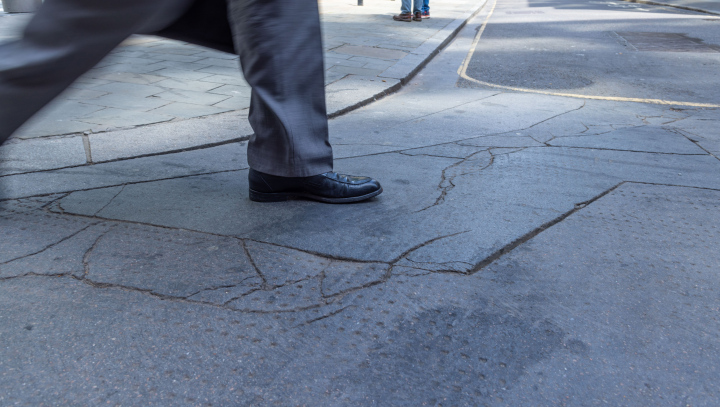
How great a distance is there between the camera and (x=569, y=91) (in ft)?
17.3

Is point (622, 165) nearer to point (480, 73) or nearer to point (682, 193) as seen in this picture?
point (682, 193)

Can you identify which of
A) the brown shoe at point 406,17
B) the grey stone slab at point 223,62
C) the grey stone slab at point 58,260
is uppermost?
the brown shoe at point 406,17

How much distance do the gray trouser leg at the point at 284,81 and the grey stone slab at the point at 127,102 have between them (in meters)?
2.04

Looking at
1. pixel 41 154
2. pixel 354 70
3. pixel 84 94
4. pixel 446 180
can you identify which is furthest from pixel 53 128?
pixel 354 70

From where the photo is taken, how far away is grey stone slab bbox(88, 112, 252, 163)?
3.22 m

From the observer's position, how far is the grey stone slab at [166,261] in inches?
72.3

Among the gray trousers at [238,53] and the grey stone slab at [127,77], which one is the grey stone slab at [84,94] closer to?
the grey stone slab at [127,77]

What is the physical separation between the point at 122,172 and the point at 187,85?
2130mm

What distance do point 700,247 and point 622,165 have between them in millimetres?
1028

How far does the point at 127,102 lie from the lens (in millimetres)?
4227

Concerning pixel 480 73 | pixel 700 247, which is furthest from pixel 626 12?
pixel 700 247

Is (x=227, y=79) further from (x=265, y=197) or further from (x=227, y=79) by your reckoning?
(x=265, y=197)

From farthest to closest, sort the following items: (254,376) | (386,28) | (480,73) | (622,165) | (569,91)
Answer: (386,28)
(480,73)
(569,91)
(622,165)
(254,376)

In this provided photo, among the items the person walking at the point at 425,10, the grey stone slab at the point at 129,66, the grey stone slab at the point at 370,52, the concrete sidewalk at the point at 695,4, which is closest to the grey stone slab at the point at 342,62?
the grey stone slab at the point at 370,52
